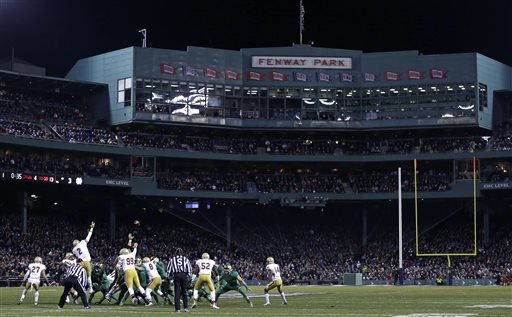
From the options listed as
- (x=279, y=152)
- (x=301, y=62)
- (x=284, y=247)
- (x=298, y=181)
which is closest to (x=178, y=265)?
(x=284, y=247)

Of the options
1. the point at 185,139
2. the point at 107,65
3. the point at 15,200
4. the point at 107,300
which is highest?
the point at 107,65

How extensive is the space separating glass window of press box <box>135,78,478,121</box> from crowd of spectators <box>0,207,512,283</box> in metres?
9.68

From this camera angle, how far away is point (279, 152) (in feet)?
263

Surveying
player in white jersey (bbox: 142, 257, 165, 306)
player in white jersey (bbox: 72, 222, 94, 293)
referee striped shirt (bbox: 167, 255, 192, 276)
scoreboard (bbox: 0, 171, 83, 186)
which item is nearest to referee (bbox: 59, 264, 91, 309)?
referee striped shirt (bbox: 167, 255, 192, 276)

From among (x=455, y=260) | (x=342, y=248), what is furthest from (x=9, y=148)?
(x=455, y=260)

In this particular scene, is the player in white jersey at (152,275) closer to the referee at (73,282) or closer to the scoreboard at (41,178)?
the referee at (73,282)

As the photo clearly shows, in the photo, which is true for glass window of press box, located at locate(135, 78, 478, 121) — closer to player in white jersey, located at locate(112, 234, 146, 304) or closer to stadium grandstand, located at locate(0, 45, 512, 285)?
stadium grandstand, located at locate(0, 45, 512, 285)

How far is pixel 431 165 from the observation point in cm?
8106

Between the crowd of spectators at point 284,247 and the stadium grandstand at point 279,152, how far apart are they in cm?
22

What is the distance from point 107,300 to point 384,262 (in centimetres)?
4264

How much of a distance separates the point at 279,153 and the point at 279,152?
26cm

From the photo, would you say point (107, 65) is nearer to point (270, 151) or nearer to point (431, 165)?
point (270, 151)

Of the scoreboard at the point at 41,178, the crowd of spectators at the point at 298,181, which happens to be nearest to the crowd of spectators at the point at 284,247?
the crowd of spectators at the point at 298,181

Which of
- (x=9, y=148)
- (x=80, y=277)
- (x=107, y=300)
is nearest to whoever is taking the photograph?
(x=80, y=277)
